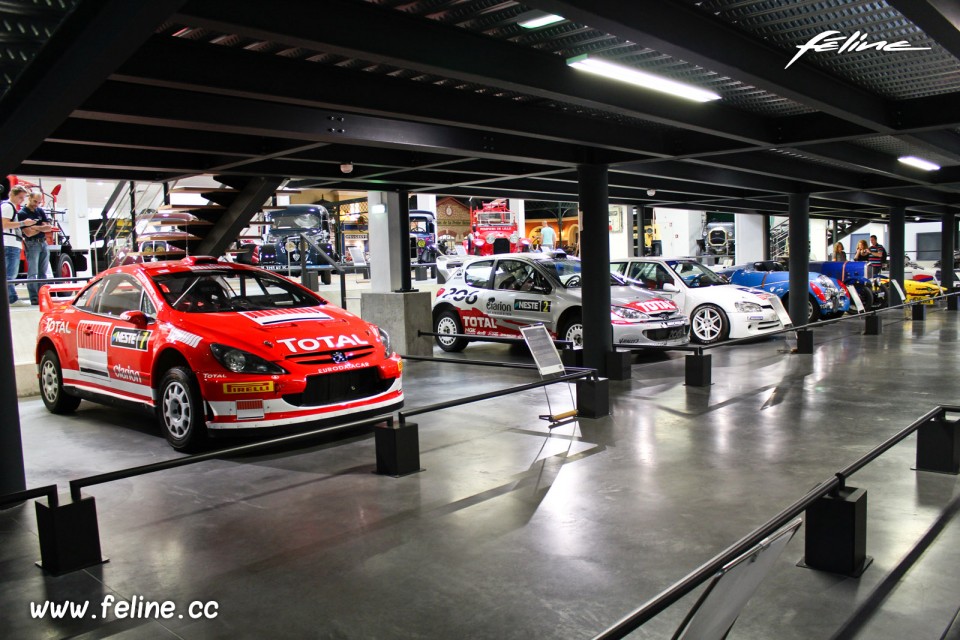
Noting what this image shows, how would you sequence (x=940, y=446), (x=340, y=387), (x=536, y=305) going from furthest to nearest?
1. (x=536, y=305)
2. (x=340, y=387)
3. (x=940, y=446)

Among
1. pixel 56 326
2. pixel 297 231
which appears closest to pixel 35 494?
pixel 56 326

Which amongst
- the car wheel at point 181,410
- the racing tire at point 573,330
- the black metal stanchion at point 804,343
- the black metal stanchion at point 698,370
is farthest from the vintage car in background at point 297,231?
the car wheel at point 181,410

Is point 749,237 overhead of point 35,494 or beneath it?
overhead

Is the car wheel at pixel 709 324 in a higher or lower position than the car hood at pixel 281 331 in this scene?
lower

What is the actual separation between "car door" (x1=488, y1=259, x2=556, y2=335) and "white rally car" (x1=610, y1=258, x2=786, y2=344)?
7.05 ft

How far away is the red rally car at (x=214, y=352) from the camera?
624 centimetres

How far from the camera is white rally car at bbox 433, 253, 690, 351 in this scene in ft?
36.9

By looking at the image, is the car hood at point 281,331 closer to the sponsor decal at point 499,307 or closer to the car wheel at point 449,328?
the sponsor decal at point 499,307

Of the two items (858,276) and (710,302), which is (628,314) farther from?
(858,276)

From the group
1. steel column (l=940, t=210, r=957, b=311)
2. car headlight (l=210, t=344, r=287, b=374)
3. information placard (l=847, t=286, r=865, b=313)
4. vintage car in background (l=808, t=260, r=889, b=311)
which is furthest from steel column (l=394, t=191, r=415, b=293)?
steel column (l=940, t=210, r=957, b=311)

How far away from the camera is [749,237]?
921 inches

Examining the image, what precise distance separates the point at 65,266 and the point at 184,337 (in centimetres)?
1083

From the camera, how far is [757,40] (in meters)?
5.54

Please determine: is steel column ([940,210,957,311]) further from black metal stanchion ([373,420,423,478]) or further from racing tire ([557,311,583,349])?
black metal stanchion ([373,420,423,478])
